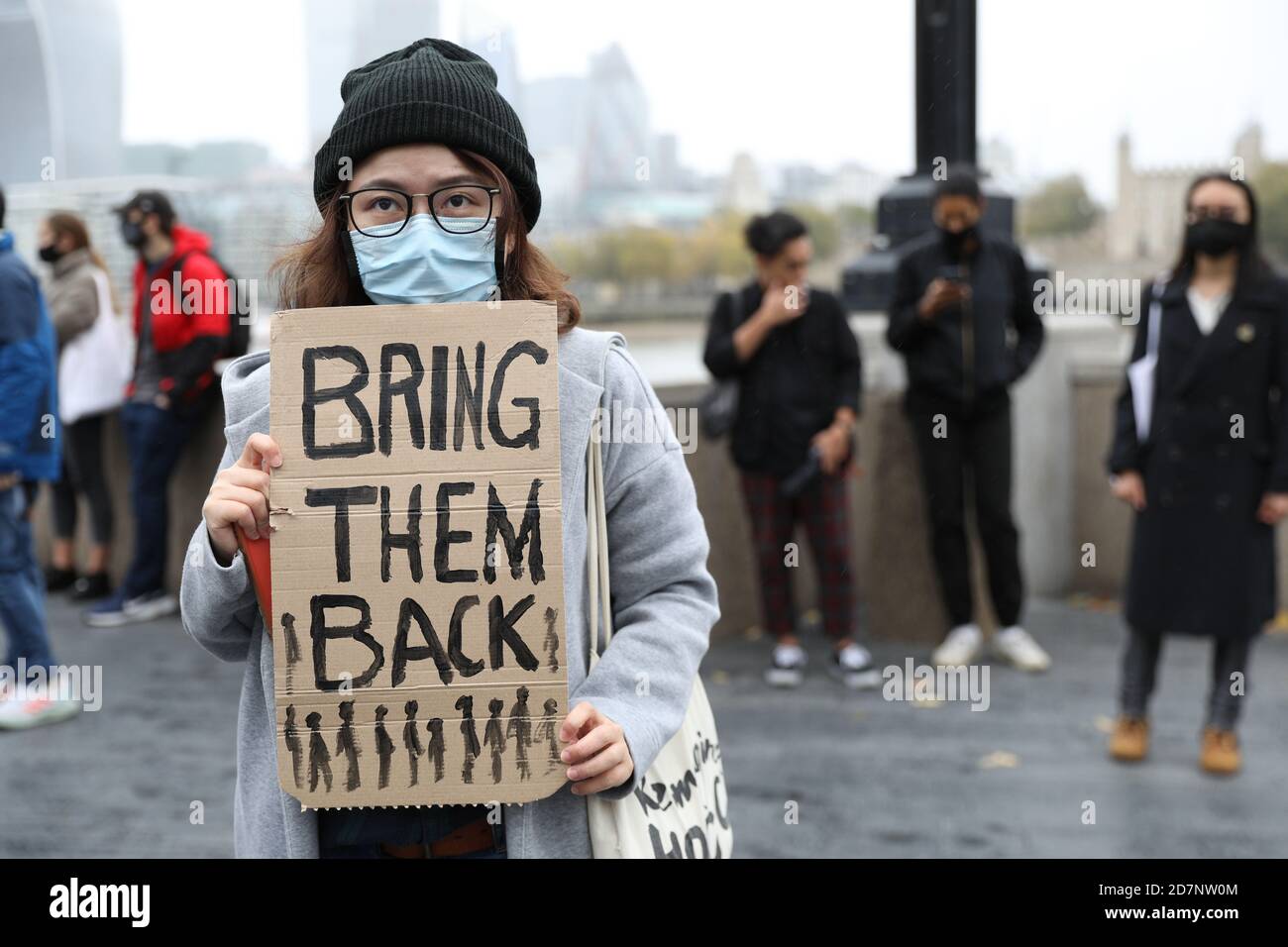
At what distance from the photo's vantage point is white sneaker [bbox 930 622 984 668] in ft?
21.7

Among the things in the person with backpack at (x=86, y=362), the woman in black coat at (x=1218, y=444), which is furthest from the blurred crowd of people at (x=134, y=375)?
the woman in black coat at (x=1218, y=444)

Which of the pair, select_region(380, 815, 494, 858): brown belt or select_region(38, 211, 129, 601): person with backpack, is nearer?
select_region(380, 815, 494, 858): brown belt

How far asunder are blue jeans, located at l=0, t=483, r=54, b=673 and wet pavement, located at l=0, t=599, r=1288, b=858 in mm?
344

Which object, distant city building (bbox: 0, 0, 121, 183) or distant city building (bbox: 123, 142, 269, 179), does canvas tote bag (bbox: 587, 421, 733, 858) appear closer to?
distant city building (bbox: 123, 142, 269, 179)

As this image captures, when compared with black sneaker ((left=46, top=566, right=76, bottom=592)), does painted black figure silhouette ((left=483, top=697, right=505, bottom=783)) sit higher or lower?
higher

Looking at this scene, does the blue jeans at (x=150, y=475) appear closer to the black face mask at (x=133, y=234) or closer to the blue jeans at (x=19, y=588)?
the black face mask at (x=133, y=234)

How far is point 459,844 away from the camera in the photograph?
197 centimetres

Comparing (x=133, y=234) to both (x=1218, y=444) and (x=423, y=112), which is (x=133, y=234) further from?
(x=423, y=112)

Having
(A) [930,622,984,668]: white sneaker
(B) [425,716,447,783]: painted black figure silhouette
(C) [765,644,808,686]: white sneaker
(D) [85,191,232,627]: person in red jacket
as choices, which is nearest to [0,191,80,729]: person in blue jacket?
(D) [85,191,232,627]: person in red jacket

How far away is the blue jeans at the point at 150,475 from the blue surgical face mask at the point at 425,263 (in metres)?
6.00

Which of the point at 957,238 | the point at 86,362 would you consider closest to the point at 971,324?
the point at 957,238

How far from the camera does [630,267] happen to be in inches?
869

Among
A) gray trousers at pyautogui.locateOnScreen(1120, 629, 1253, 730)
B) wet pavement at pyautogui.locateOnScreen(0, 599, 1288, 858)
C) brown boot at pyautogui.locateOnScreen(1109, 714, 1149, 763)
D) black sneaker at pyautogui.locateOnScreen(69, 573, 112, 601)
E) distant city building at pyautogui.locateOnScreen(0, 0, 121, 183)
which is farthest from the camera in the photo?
distant city building at pyautogui.locateOnScreen(0, 0, 121, 183)
